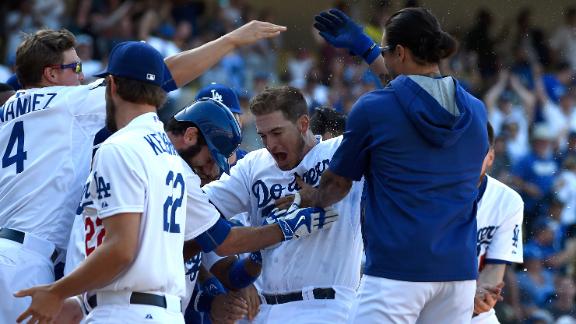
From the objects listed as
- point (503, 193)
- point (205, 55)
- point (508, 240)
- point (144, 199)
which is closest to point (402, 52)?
point (205, 55)

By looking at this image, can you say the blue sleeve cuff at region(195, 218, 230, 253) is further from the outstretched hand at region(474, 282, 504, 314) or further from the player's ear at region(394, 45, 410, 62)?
the outstretched hand at region(474, 282, 504, 314)

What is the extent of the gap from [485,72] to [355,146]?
9.67 meters

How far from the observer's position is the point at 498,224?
22.0 ft

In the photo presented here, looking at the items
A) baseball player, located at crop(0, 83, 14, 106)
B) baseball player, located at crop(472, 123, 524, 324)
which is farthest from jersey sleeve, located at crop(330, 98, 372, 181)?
baseball player, located at crop(0, 83, 14, 106)

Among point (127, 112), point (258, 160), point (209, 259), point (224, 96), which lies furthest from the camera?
point (224, 96)

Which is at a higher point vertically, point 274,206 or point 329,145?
point 329,145

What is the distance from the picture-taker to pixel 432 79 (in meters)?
5.09

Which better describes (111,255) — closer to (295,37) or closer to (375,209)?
(375,209)

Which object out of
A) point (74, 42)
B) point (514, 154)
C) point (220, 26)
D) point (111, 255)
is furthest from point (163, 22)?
point (111, 255)

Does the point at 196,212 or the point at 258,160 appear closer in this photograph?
the point at 196,212

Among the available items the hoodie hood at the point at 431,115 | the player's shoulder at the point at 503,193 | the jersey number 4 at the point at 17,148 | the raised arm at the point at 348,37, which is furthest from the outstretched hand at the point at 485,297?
the jersey number 4 at the point at 17,148

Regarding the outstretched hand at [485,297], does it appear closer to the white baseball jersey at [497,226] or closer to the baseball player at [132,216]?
the white baseball jersey at [497,226]

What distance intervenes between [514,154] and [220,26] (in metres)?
4.45

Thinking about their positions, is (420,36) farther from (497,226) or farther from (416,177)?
(497,226)
